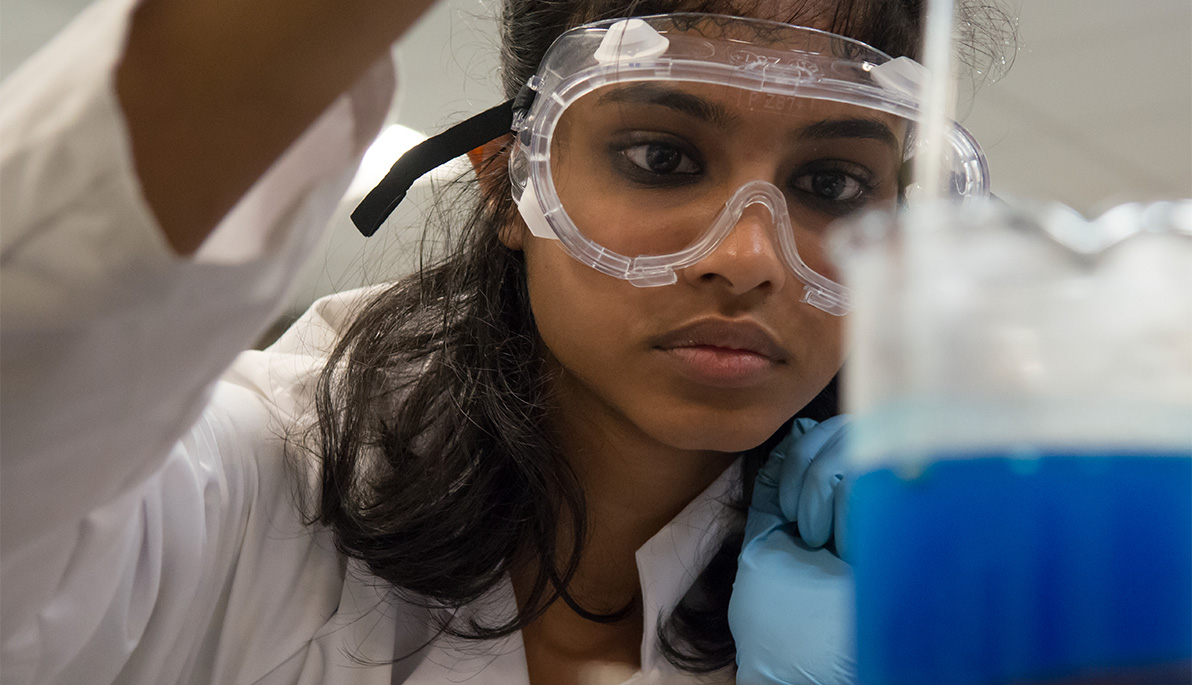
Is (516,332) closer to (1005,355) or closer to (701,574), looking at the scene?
(701,574)

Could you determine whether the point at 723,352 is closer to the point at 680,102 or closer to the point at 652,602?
the point at 680,102

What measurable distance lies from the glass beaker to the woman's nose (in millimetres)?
614

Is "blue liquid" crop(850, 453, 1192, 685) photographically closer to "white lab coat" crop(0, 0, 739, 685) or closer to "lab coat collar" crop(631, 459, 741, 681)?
"white lab coat" crop(0, 0, 739, 685)

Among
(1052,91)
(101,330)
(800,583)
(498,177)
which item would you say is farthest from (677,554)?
(1052,91)

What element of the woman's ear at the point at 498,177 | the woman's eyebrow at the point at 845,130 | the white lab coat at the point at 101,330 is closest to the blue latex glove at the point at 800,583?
the woman's eyebrow at the point at 845,130

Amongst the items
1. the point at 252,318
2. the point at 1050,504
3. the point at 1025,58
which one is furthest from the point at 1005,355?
the point at 1025,58

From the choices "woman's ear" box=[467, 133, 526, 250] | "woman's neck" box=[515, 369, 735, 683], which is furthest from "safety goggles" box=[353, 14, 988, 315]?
"woman's neck" box=[515, 369, 735, 683]

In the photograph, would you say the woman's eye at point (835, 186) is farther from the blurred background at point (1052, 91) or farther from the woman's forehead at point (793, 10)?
the blurred background at point (1052, 91)

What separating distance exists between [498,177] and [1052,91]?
2.91 m

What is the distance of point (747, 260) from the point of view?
3.15 feet

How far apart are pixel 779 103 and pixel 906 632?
0.77m

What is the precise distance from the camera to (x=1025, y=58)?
3.17 m

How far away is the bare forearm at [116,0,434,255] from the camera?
46cm

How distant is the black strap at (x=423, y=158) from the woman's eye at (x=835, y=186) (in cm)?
37
